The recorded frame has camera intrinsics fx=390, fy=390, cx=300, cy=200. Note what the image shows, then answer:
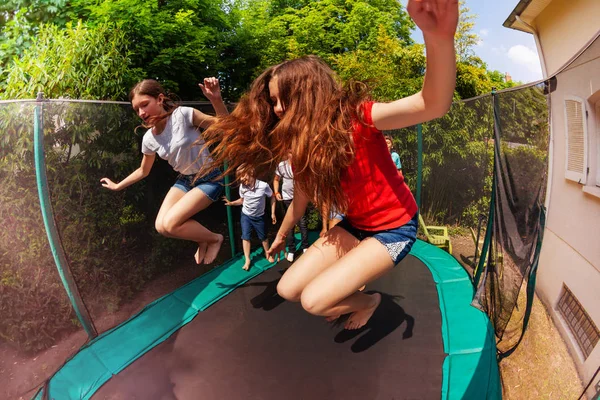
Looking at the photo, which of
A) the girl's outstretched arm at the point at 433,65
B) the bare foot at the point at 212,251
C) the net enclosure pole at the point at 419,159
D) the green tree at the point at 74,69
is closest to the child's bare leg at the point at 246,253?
the bare foot at the point at 212,251

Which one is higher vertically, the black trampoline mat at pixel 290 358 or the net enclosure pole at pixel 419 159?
the net enclosure pole at pixel 419 159

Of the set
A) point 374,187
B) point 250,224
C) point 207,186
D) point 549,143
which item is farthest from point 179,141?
point 549,143

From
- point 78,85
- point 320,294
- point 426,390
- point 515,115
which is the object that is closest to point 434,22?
point 320,294

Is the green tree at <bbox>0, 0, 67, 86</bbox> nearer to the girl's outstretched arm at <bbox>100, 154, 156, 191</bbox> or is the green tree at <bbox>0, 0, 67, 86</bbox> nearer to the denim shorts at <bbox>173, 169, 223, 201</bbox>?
the girl's outstretched arm at <bbox>100, 154, 156, 191</bbox>

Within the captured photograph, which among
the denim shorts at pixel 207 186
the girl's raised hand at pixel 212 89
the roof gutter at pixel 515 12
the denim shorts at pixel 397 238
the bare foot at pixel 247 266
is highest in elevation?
the girl's raised hand at pixel 212 89

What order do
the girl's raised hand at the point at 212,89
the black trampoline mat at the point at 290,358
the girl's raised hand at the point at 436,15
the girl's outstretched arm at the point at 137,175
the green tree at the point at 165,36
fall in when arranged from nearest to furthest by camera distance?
the girl's raised hand at the point at 436,15, the girl's raised hand at the point at 212,89, the black trampoline mat at the point at 290,358, the girl's outstretched arm at the point at 137,175, the green tree at the point at 165,36

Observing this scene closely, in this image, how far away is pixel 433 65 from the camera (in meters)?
0.86

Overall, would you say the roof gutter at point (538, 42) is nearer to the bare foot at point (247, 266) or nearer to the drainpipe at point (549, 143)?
the drainpipe at point (549, 143)

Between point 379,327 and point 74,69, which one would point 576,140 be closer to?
point 379,327

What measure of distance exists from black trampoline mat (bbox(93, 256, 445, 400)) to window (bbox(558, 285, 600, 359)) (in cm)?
91

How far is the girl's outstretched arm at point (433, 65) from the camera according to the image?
2.51ft

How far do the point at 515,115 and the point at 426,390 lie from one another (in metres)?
1.31

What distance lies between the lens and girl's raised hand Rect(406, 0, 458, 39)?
2.48ft

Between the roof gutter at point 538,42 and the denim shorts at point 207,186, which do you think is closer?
the roof gutter at point 538,42
